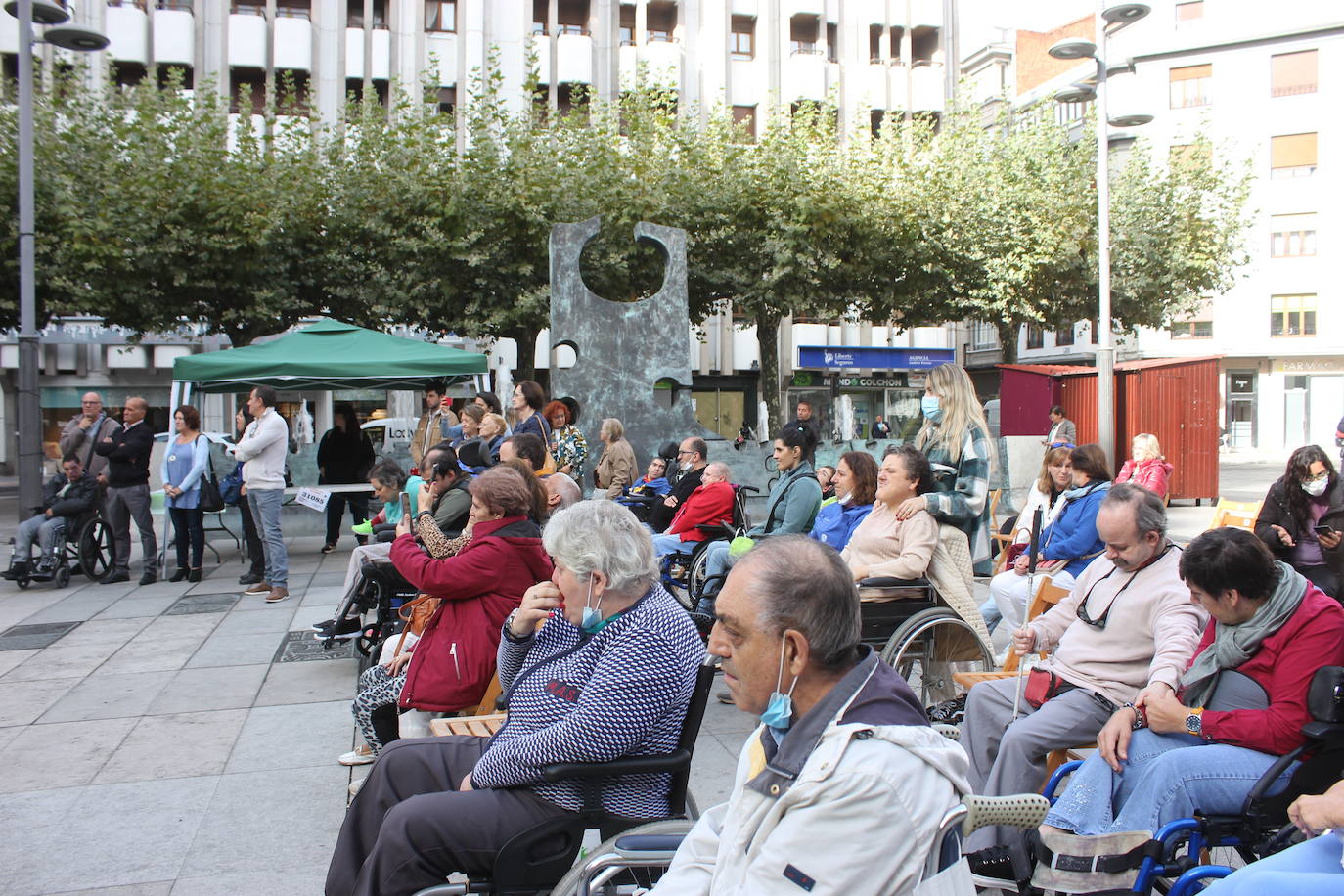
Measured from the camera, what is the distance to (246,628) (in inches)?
323

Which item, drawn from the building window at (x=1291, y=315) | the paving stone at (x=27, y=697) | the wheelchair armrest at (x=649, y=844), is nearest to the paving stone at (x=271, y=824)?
the wheelchair armrest at (x=649, y=844)

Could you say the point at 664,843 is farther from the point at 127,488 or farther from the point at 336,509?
the point at 336,509

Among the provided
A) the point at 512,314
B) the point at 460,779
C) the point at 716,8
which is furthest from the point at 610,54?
the point at 460,779

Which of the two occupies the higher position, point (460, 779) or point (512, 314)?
point (512, 314)

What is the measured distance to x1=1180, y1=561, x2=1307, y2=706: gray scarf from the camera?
3.11 meters

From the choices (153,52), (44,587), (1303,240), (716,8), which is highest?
(716,8)

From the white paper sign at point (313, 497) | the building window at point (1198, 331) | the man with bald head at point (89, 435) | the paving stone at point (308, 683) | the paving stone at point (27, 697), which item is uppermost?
the building window at point (1198, 331)

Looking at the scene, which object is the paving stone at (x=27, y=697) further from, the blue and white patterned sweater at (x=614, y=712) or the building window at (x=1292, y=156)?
the building window at (x=1292, y=156)

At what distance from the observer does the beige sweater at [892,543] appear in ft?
16.5

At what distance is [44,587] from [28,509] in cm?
191

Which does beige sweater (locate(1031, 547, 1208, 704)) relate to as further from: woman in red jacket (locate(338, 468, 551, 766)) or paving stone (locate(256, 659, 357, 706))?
paving stone (locate(256, 659, 357, 706))

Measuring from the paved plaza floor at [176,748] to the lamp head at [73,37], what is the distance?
667 centimetres

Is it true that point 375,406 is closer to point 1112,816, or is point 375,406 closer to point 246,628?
point 246,628

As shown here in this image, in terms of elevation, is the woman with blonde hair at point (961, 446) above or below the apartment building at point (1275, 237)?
below
